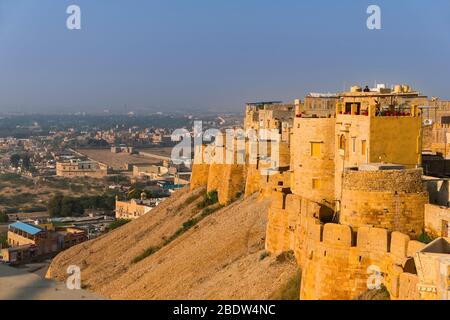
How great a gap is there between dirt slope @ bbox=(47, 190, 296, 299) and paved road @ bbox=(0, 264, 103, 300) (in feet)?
20.8

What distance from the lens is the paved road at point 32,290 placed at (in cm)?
883

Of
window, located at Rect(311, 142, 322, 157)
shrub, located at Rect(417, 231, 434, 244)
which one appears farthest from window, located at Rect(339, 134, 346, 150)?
shrub, located at Rect(417, 231, 434, 244)

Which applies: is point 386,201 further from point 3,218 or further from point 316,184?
point 3,218

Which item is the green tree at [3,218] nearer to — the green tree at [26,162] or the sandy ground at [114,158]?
the green tree at [26,162]

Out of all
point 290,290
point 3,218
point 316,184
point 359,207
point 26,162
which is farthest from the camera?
point 26,162

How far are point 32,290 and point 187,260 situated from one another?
12772mm

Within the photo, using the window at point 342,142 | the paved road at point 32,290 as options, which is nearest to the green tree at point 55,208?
the window at point 342,142

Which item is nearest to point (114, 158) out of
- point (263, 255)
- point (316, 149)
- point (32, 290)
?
point (263, 255)

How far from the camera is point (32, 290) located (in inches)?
361

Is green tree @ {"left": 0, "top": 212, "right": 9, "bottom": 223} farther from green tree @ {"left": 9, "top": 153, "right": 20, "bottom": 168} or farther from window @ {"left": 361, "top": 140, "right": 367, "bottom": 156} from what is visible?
window @ {"left": 361, "top": 140, "right": 367, "bottom": 156}

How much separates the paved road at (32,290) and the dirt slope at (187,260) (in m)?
6.33

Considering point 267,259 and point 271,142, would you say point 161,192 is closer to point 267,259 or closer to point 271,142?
point 271,142
